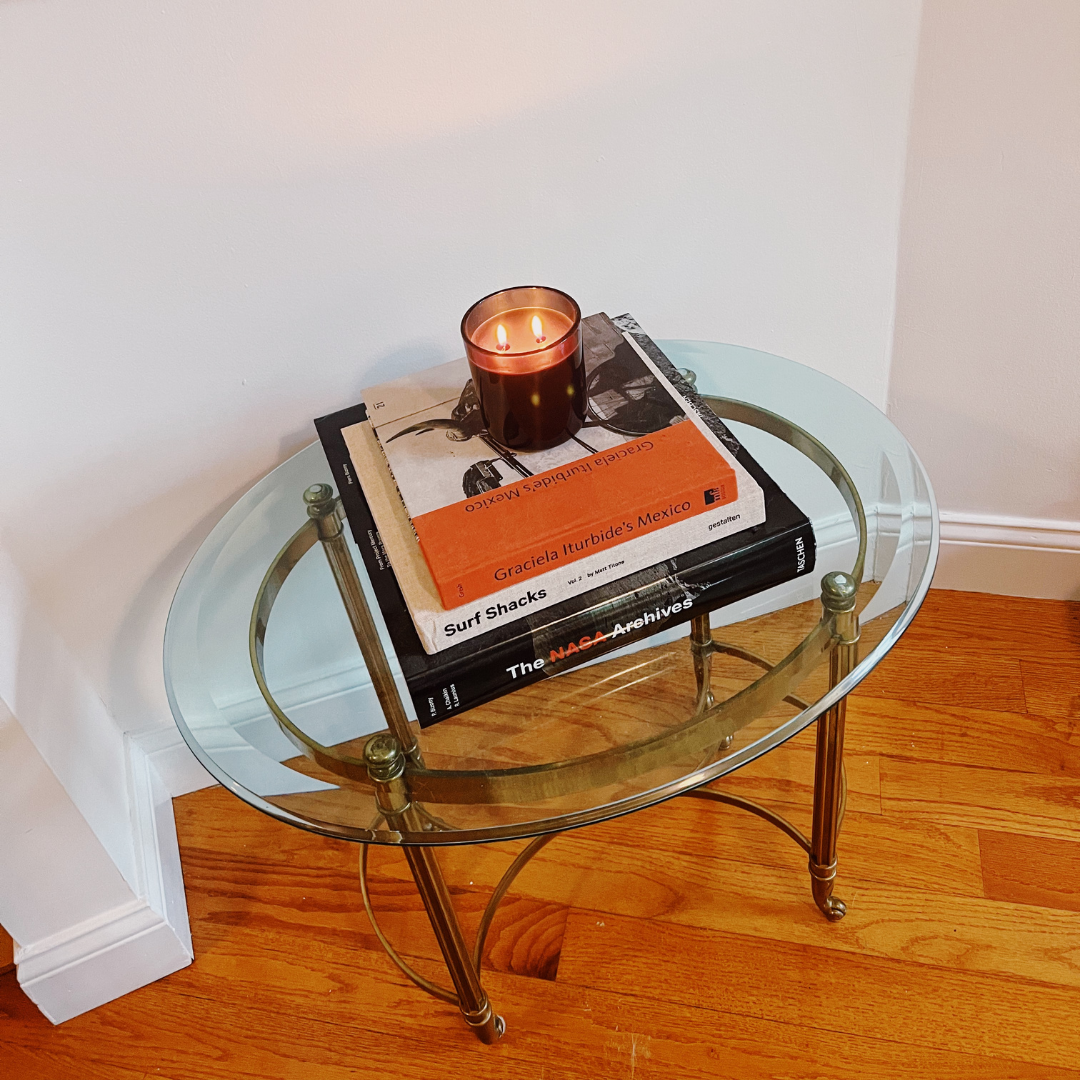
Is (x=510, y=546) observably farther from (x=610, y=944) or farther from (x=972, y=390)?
(x=972, y=390)

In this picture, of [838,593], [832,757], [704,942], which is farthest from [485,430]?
[704,942]

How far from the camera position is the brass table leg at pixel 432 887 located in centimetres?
67

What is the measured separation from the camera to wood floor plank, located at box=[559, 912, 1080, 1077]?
92cm

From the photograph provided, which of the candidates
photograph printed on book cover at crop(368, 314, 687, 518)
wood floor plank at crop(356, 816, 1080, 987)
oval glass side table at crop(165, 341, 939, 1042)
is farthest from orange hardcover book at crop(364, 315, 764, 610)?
wood floor plank at crop(356, 816, 1080, 987)

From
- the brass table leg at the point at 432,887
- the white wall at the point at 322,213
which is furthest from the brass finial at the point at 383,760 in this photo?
the white wall at the point at 322,213

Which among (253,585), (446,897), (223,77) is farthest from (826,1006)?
(223,77)

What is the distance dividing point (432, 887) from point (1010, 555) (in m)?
0.86

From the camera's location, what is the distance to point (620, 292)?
38.0 inches

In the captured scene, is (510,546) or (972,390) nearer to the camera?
(510,546)

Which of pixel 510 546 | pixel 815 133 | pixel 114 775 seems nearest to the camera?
pixel 510 546

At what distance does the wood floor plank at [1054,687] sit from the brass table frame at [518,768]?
15.7 inches

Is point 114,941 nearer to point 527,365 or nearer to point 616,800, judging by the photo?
point 616,800

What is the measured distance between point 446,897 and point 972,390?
803 millimetres

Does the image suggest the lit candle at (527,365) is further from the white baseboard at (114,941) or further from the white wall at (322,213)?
the white baseboard at (114,941)
